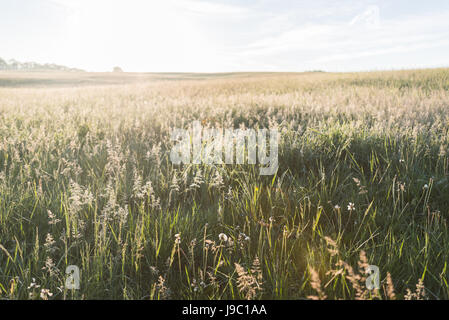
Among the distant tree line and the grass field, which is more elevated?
the distant tree line

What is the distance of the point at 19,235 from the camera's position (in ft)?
6.48

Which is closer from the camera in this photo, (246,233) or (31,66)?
(246,233)

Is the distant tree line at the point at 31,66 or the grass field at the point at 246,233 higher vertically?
the distant tree line at the point at 31,66

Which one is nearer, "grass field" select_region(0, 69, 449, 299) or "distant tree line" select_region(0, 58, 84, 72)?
"grass field" select_region(0, 69, 449, 299)

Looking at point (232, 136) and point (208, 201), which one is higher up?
point (232, 136)

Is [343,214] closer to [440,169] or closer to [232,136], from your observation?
[440,169]

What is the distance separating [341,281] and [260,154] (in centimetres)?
165

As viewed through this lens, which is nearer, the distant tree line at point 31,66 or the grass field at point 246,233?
the grass field at point 246,233

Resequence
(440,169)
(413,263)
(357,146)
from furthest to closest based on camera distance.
A: (357,146)
(440,169)
(413,263)

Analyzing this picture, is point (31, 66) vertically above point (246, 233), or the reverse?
point (31, 66)
